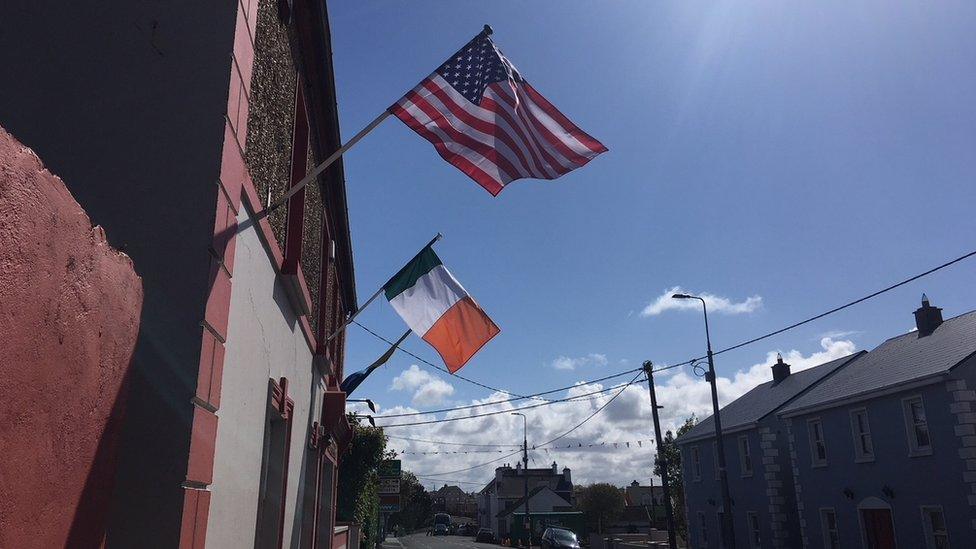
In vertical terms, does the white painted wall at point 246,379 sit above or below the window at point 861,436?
below

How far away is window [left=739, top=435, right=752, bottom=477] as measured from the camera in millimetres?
33031

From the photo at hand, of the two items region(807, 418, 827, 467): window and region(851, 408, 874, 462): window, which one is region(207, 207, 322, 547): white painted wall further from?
region(807, 418, 827, 467): window

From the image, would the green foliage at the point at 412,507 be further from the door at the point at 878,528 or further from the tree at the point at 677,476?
the door at the point at 878,528

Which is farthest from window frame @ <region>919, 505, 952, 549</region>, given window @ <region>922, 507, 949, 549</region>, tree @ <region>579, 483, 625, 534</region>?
tree @ <region>579, 483, 625, 534</region>

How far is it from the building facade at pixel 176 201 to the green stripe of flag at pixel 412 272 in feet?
12.9

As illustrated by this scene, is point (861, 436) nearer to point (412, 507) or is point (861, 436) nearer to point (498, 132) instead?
point (498, 132)

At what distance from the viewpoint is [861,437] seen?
2486 centimetres

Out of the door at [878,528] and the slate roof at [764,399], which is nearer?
the door at [878,528]

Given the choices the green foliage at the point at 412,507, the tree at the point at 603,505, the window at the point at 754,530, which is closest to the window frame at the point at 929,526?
the window at the point at 754,530

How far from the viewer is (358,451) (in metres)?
21.1

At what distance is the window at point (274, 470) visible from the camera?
635 centimetres

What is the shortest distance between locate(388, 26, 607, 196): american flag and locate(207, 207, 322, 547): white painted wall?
1.61 m

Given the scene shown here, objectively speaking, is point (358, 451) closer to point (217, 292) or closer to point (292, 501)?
point (292, 501)

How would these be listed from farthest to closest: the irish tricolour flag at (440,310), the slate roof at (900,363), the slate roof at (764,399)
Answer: the slate roof at (764,399) → the slate roof at (900,363) → the irish tricolour flag at (440,310)
